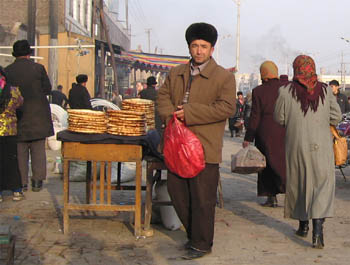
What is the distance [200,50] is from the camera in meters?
4.88

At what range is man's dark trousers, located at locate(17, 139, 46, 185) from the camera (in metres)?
7.54

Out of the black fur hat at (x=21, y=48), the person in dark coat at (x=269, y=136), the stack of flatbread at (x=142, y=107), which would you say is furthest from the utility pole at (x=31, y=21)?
the stack of flatbread at (x=142, y=107)

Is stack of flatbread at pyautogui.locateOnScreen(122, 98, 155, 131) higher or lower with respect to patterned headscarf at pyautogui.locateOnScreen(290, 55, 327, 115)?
lower

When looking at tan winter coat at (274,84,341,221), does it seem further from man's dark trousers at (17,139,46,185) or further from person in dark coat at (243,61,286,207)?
man's dark trousers at (17,139,46,185)

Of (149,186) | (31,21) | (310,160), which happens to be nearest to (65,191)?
(149,186)

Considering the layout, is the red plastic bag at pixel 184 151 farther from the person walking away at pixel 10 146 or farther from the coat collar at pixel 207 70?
the person walking away at pixel 10 146

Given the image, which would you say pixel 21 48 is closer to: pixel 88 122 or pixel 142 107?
pixel 142 107

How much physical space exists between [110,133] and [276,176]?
254cm

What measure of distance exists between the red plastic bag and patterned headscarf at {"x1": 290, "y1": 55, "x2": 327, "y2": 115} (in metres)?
1.27

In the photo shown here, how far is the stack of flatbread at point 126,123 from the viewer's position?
550cm

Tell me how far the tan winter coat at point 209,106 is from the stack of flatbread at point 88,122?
2.51ft

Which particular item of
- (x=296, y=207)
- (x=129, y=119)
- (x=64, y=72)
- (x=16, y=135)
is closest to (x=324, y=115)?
(x=296, y=207)

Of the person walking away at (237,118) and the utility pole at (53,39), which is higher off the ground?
the utility pole at (53,39)

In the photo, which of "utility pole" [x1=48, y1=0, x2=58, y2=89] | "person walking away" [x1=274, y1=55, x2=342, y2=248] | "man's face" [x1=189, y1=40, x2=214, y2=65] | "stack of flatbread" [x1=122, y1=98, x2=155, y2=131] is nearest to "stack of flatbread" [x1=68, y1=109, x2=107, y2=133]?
"stack of flatbread" [x1=122, y1=98, x2=155, y2=131]
